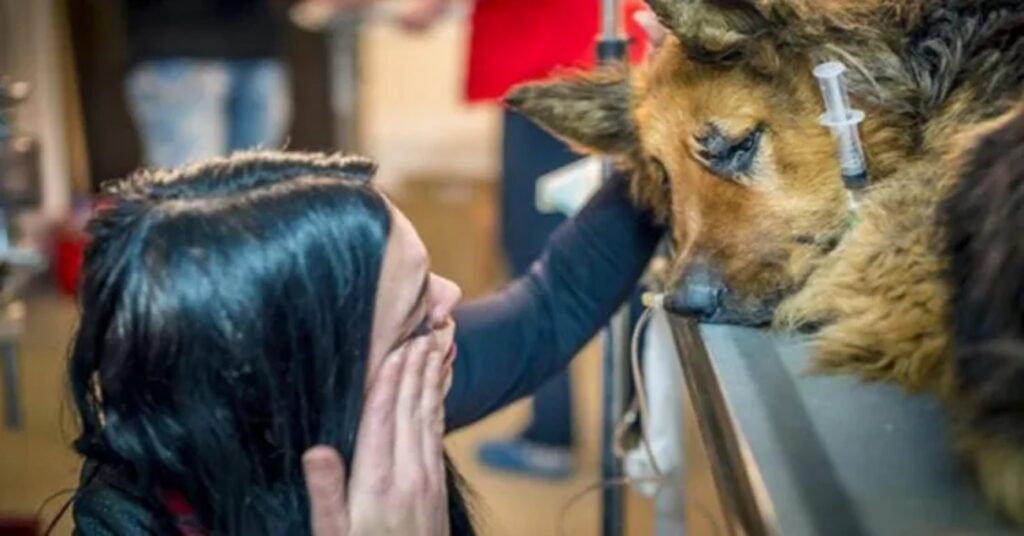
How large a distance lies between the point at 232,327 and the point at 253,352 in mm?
22

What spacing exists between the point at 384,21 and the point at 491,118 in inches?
38.9

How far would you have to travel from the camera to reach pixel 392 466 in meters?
1.01

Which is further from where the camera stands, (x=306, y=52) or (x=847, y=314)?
(x=306, y=52)

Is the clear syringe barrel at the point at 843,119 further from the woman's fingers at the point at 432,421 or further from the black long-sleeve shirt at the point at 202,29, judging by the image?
the black long-sleeve shirt at the point at 202,29

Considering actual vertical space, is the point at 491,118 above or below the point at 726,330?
below

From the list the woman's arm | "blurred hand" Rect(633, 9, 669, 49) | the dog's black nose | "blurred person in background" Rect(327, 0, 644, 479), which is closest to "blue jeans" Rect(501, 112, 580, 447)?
"blurred person in background" Rect(327, 0, 644, 479)

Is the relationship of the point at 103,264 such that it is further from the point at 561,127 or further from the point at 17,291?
the point at 17,291

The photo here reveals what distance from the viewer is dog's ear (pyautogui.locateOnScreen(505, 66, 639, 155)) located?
1274 millimetres

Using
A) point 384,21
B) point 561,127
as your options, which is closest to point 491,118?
point 384,21

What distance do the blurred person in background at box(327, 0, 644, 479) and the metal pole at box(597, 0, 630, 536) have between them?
78 centimetres

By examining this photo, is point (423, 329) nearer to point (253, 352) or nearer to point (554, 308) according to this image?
point (253, 352)

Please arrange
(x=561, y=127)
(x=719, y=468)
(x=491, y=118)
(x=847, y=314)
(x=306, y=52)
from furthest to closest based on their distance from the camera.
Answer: (x=491, y=118) → (x=306, y=52) → (x=561, y=127) → (x=847, y=314) → (x=719, y=468)

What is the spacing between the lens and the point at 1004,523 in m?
0.74

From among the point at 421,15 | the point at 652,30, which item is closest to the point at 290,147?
the point at 421,15
